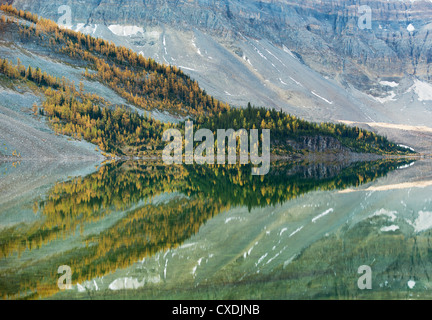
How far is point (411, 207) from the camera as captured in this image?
3991 cm

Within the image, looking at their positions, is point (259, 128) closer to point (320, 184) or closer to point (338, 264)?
point (320, 184)

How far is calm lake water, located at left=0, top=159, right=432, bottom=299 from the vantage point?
18484 millimetres

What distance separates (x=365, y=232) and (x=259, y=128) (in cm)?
13078

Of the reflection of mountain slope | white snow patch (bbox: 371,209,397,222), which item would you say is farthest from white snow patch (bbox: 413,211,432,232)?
white snow patch (bbox: 371,209,397,222)

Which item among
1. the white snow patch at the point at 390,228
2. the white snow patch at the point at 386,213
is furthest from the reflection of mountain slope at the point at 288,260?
the white snow patch at the point at 386,213

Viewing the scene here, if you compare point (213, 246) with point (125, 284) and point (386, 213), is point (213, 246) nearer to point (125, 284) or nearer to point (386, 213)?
point (125, 284)

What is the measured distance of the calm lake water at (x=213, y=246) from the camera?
1848cm

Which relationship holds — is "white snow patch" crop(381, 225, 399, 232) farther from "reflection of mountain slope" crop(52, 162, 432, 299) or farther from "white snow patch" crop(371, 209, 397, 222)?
"white snow patch" crop(371, 209, 397, 222)

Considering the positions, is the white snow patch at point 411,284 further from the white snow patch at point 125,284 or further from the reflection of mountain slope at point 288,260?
the white snow patch at point 125,284

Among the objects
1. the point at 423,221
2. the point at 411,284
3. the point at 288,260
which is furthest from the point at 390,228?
the point at 411,284

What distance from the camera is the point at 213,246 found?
81.9 feet

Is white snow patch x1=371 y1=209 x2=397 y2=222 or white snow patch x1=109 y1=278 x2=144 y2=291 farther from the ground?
white snow patch x1=109 y1=278 x2=144 y2=291

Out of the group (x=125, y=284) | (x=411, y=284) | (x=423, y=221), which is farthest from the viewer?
(x=423, y=221)
